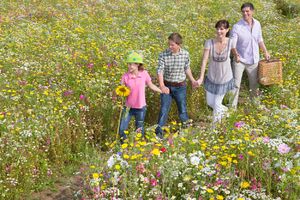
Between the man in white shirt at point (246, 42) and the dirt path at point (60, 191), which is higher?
the man in white shirt at point (246, 42)

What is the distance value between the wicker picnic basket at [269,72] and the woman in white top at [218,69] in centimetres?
91

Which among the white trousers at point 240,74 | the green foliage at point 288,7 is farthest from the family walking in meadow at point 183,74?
the green foliage at point 288,7

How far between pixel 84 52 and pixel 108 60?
→ 87cm

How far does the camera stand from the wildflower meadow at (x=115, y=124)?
13.2 feet

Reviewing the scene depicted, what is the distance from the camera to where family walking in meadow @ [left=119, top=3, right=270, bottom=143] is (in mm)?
5895

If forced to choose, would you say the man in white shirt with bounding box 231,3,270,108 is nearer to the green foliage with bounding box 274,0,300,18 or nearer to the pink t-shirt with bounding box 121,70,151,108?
the pink t-shirt with bounding box 121,70,151,108

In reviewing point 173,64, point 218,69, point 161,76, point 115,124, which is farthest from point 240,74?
point 115,124

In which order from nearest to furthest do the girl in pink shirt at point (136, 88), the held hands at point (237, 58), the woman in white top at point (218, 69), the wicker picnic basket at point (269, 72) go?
the girl in pink shirt at point (136, 88)
the woman in white top at point (218, 69)
the held hands at point (237, 58)
the wicker picnic basket at point (269, 72)

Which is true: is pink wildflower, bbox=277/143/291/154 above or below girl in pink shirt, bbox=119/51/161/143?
below

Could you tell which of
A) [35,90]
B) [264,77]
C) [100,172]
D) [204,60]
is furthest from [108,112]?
[264,77]

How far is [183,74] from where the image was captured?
634 cm

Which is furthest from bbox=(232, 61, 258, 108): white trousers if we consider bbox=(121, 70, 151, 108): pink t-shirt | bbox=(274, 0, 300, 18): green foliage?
bbox=(274, 0, 300, 18): green foliage

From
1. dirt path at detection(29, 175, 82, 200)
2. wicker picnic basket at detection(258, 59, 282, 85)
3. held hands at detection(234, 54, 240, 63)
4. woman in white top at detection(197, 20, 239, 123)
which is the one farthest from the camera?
wicker picnic basket at detection(258, 59, 282, 85)

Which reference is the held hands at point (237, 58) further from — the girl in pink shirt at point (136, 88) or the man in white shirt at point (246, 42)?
the girl in pink shirt at point (136, 88)
